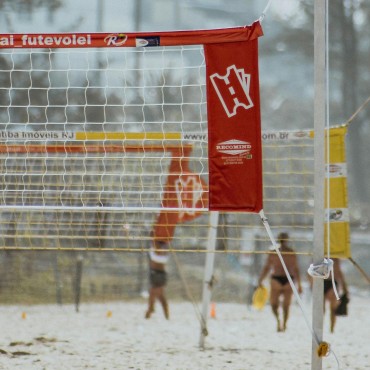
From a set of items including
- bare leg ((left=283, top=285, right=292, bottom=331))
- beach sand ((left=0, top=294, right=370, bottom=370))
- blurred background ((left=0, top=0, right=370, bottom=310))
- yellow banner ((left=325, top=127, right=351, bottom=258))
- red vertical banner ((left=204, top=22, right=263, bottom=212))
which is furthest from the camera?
blurred background ((left=0, top=0, right=370, bottom=310))

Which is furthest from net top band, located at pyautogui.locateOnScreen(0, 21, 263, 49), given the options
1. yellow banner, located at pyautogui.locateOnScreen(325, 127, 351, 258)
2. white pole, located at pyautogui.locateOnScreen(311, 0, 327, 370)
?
yellow banner, located at pyautogui.locateOnScreen(325, 127, 351, 258)

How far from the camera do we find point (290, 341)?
24.9 feet

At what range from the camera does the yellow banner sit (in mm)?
5883

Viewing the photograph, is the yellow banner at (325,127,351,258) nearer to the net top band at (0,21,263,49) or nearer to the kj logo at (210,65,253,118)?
the kj logo at (210,65,253,118)

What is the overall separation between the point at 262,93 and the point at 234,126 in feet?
39.6

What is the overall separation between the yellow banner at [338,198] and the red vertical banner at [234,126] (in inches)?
90.0

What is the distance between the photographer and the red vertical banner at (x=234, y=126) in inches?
146

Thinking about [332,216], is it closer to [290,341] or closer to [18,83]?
[290,341]

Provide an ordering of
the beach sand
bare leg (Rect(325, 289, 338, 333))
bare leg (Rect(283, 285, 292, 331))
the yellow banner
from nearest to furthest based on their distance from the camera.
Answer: the beach sand, the yellow banner, bare leg (Rect(283, 285, 292, 331)), bare leg (Rect(325, 289, 338, 333))

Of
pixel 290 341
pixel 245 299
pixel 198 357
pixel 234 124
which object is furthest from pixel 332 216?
pixel 245 299

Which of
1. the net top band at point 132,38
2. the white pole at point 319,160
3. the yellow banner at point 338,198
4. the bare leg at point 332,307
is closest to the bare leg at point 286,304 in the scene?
the bare leg at point 332,307

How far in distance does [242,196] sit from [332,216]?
8.04ft

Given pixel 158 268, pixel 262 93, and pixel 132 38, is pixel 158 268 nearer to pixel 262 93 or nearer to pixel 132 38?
pixel 132 38

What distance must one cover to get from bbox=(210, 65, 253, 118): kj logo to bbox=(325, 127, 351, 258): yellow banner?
2.34m
